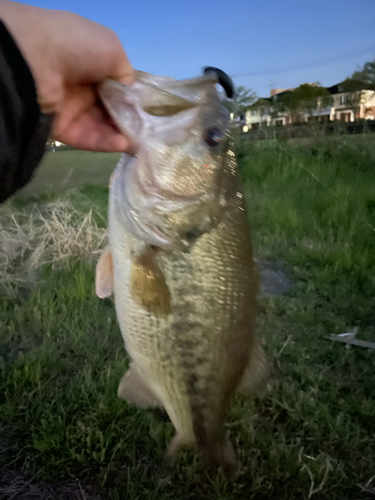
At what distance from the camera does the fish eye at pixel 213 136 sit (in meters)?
0.78

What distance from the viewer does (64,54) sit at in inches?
26.3

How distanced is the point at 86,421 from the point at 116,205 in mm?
736

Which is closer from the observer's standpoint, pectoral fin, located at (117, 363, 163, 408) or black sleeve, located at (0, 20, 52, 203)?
black sleeve, located at (0, 20, 52, 203)

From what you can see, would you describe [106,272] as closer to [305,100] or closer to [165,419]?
[165,419]

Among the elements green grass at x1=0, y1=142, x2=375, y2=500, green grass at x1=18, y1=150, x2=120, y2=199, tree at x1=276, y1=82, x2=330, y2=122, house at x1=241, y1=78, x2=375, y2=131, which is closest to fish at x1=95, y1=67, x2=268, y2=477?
green grass at x1=0, y1=142, x2=375, y2=500

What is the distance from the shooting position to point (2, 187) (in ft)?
2.28

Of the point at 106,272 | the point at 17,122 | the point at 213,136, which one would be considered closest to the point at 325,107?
the point at 213,136

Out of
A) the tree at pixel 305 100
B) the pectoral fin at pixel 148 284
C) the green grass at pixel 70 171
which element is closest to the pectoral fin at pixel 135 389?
the pectoral fin at pixel 148 284

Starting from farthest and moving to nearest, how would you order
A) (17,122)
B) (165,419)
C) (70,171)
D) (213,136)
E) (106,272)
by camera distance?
(70,171), (165,419), (106,272), (213,136), (17,122)

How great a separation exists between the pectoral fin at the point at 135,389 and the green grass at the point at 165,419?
0.24 m

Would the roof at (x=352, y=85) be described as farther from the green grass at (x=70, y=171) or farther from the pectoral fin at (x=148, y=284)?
the pectoral fin at (x=148, y=284)

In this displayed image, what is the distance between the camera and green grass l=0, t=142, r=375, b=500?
1088mm

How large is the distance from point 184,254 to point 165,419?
2.02ft

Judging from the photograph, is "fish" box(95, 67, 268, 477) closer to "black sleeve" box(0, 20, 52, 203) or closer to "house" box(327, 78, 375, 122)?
"black sleeve" box(0, 20, 52, 203)
